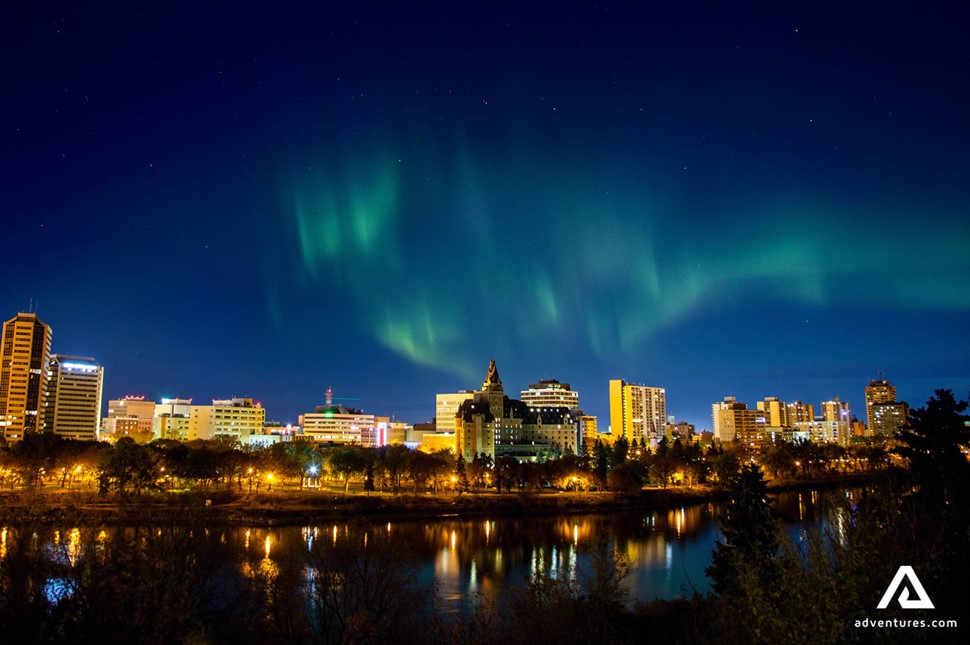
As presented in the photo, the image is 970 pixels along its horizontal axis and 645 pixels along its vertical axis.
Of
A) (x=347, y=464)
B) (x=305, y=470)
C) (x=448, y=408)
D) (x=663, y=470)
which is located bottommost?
(x=663, y=470)

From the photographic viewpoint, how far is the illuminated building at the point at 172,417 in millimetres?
171812

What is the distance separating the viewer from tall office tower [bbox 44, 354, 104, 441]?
540 feet

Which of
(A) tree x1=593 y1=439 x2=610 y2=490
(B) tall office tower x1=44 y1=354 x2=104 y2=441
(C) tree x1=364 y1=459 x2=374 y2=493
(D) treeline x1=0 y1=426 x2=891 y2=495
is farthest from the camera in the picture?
(B) tall office tower x1=44 y1=354 x2=104 y2=441

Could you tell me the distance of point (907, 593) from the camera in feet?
42.7

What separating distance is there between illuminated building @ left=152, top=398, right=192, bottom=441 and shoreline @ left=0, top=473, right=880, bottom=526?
105757 millimetres

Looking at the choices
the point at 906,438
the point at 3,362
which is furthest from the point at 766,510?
the point at 3,362

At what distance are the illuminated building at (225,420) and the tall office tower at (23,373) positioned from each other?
1297 inches

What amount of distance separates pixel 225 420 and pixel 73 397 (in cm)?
3464

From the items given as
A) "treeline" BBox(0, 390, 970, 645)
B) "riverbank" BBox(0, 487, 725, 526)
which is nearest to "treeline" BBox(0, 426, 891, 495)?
"riverbank" BBox(0, 487, 725, 526)

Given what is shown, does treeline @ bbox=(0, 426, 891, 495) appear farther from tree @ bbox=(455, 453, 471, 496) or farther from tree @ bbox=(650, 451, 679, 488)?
tree @ bbox=(650, 451, 679, 488)

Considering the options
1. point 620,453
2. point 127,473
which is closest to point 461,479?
point 127,473

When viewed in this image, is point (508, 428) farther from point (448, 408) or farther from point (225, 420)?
point (225, 420)

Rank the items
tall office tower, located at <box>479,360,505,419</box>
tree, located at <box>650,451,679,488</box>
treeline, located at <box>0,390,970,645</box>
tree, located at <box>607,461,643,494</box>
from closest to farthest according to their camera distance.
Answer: treeline, located at <box>0,390,970,645</box> → tree, located at <box>607,461,643,494</box> → tree, located at <box>650,451,679,488</box> → tall office tower, located at <box>479,360,505,419</box>

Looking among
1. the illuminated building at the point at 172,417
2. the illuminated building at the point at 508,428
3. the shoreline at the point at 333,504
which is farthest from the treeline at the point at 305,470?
the illuminated building at the point at 172,417
